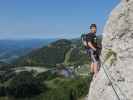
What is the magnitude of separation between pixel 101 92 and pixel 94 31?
3400 millimetres

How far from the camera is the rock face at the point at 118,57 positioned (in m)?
15.1

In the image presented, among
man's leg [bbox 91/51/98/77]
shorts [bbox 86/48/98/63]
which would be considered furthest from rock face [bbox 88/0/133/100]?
shorts [bbox 86/48/98/63]

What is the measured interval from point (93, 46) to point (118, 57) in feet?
8.24

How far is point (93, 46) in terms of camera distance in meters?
18.0

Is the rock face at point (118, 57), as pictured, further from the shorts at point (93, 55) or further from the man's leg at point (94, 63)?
the shorts at point (93, 55)

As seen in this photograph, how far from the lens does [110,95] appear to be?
15414mm

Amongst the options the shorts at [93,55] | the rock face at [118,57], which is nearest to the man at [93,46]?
the shorts at [93,55]

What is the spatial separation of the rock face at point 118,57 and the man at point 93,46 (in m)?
0.95

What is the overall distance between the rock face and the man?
95 cm

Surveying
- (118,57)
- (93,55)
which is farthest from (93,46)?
(118,57)

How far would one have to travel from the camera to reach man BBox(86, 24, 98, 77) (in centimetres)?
1783

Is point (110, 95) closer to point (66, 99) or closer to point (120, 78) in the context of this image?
point (120, 78)

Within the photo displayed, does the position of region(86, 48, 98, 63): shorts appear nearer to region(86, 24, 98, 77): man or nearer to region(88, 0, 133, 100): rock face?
region(86, 24, 98, 77): man

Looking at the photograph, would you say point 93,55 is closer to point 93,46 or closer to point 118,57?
point 93,46
